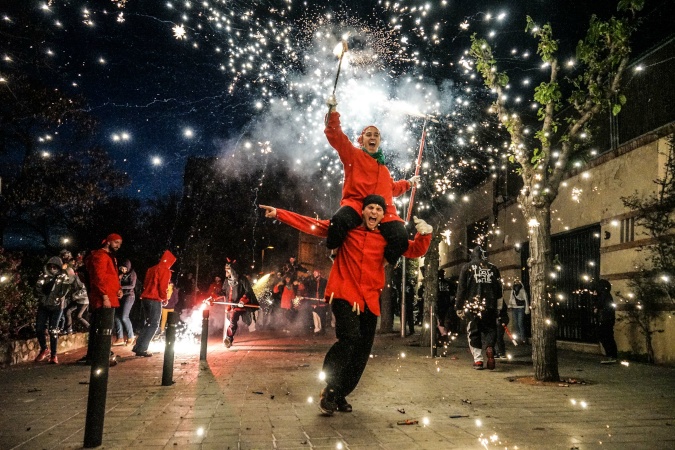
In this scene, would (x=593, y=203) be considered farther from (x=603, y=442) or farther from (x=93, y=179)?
(x=93, y=179)

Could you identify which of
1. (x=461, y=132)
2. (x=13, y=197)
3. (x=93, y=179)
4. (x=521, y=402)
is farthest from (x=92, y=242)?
(x=521, y=402)

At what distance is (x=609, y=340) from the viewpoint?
381 inches

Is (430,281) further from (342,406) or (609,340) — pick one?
(342,406)

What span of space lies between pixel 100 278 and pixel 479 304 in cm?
609

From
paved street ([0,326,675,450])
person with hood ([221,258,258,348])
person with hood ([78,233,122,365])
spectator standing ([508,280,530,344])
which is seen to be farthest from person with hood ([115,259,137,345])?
spectator standing ([508,280,530,344])

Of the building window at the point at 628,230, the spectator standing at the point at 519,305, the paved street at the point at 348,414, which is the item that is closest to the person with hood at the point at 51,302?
the paved street at the point at 348,414

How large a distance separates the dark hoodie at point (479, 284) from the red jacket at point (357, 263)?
13.1ft

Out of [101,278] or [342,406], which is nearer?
[342,406]

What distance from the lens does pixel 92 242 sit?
2616cm

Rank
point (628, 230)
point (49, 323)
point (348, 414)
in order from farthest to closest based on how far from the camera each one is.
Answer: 1. point (628, 230)
2. point (49, 323)
3. point (348, 414)

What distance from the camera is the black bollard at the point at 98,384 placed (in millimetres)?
3543

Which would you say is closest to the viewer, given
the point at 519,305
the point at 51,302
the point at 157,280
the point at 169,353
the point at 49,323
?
the point at 169,353

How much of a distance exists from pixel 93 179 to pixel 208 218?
13211 millimetres

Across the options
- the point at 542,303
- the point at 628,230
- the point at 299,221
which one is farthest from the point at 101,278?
the point at 628,230
